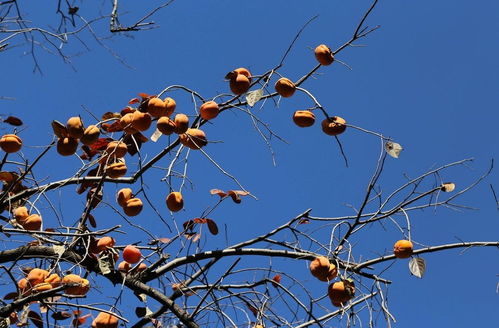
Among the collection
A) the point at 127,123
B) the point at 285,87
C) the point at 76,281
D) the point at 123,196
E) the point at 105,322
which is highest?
the point at 285,87

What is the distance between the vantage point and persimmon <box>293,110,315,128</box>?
244cm

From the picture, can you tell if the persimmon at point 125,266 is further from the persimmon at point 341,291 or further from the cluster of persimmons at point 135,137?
the persimmon at point 341,291

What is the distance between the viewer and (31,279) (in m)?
1.94

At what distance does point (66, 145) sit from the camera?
7.23 ft

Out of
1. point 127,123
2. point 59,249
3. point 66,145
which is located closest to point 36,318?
point 59,249

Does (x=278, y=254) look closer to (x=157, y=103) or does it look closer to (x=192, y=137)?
(x=192, y=137)

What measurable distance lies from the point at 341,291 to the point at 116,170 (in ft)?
2.92

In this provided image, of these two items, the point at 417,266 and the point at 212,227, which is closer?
the point at 417,266

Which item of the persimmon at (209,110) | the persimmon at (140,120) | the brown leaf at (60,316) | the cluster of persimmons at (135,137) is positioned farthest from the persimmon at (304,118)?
the brown leaf at (60,316)

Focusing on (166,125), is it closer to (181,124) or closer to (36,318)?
(181,124)

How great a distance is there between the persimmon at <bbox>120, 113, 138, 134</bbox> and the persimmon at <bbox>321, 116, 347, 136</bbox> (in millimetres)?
705

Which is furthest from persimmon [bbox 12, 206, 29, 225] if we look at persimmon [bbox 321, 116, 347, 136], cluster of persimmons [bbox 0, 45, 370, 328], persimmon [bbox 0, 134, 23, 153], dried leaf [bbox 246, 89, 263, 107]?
persimmon [bbox 321, 116, 347, 136]

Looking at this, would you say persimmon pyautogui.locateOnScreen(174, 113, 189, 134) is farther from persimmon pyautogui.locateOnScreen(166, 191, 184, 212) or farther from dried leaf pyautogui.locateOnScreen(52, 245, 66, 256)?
dried leaf pyautogui.locateOnScreen(52, 245, 66, 256)

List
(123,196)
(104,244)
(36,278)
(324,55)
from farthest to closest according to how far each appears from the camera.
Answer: (324,55)
(123,196)
(104,244)
(36,278)
